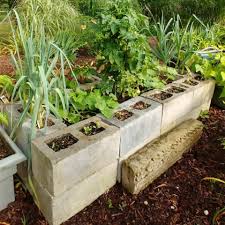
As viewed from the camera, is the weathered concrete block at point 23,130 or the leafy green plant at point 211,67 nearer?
the weathered concrete block at point 23,130

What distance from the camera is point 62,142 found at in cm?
152

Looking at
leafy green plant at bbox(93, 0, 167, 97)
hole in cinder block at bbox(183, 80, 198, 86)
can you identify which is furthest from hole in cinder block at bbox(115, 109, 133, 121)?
hole in cinder block at bbox(183, 80, 198, 86)

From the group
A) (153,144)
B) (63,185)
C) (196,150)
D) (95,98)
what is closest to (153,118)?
(153,144)

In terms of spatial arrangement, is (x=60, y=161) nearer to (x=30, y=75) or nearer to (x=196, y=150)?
(x=30, y=75)

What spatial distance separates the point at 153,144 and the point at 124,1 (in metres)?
0.96

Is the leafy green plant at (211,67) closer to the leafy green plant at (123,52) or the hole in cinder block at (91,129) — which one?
the leafy green plant at (123,52)

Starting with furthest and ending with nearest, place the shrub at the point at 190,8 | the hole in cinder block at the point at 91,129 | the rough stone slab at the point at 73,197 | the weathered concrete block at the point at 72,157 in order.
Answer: the shrub at the point at 190,8 < the hole in cinder block at the point at 91,129 < the rough stone slab at the point at 73,197 < the weathered concrete block at the point at 72,157

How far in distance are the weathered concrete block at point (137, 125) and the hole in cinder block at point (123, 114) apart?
0.6 inches

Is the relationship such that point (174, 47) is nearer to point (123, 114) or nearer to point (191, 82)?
point (191, 82)

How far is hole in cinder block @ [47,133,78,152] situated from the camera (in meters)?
1.48

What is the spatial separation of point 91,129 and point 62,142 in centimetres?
20

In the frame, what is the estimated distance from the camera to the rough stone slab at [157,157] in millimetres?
1744

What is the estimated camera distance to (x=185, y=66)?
2.60m

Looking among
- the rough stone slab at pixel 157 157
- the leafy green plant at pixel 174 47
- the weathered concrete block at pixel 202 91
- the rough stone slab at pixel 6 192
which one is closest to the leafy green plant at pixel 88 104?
the rough stone slab at pixel 157 157
